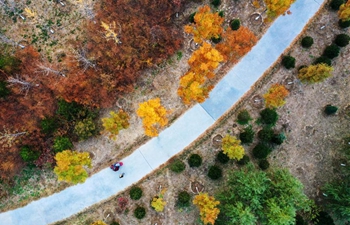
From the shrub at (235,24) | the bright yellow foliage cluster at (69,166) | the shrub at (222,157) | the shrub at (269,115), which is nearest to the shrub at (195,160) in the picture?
the shrub at (222,157)

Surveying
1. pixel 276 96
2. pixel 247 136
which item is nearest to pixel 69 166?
pixel 247 136

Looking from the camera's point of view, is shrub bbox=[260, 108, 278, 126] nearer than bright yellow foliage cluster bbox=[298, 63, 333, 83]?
No

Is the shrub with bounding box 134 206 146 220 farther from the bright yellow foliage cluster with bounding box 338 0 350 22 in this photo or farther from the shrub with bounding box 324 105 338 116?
the bright yellow foliage cluster with bounding box 338 0 350 22

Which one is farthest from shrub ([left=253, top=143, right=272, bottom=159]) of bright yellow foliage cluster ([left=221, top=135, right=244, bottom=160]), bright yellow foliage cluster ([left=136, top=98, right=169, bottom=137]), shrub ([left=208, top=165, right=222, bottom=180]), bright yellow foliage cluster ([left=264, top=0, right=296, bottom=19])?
bright yellow foliage cluster ([left=264, top=0, right=296, bottom=19])

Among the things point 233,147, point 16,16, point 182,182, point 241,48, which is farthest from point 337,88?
point 16,16

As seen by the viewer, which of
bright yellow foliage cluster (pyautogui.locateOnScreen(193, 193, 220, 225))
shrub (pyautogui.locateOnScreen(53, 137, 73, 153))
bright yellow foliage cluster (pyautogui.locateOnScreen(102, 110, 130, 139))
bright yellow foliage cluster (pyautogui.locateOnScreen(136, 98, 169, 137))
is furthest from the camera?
shrub (pyautogui.locateOnScreen(53, 137, 73, 153))

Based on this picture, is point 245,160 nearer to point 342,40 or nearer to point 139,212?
point 139,212

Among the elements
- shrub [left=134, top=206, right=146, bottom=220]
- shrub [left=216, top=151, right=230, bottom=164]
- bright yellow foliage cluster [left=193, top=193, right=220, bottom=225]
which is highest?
shrub [left=216, top=151, right=230, bottom=164]
